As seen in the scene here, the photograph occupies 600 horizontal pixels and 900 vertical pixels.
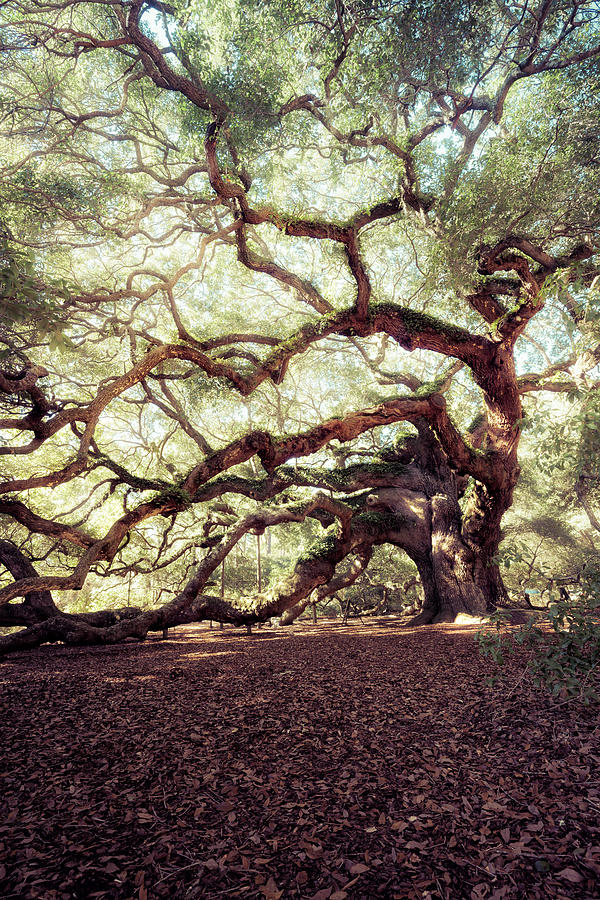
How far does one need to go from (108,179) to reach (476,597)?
10.1 meters

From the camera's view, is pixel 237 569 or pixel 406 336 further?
pixel 237 569

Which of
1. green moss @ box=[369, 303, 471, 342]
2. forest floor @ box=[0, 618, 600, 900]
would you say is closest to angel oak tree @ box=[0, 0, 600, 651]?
green moss @ box=[369, 303, 471, 342]

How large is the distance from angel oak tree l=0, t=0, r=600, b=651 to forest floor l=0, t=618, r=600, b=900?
290cm

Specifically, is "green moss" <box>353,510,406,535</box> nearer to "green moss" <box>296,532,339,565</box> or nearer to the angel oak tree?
the angel oak tree

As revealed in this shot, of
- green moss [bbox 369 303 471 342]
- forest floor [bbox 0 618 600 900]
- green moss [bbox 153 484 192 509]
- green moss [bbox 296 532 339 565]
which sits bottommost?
forest floor [bbox 0 618 600 900]

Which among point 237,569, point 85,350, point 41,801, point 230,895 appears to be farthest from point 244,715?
point 237,569

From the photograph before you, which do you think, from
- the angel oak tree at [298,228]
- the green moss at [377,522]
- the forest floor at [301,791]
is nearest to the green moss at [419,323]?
the angel oak tree at [298,228]

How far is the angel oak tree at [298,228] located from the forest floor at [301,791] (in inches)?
114

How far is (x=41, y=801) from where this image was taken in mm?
2273

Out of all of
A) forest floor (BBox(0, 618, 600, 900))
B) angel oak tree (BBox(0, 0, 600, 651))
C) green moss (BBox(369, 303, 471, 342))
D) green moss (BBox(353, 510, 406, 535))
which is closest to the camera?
forest floor (BBox(0, 618, 600, 900))

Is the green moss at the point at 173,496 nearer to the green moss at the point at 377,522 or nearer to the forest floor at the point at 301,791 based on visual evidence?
the forest floor at the point at 301,791

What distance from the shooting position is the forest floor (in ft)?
5.67

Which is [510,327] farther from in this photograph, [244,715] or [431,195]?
[244,715]

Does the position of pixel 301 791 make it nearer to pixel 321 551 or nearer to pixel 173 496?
pixel 173 496
